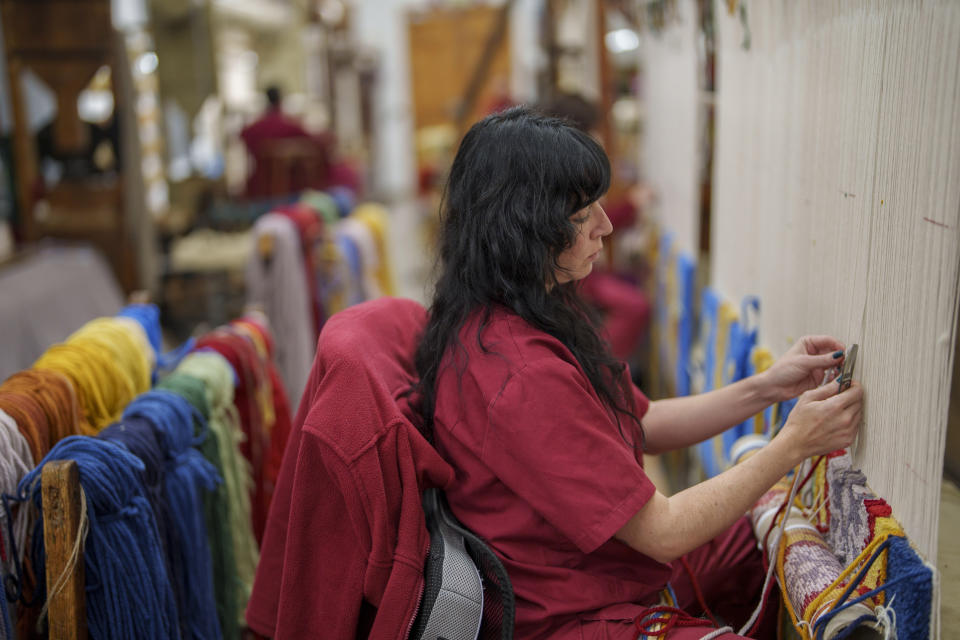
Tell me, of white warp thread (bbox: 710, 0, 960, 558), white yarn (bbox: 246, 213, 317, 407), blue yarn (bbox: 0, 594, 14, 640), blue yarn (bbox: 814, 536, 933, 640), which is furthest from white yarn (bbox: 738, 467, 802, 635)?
white yarn (bbox: 246, 213, 317, 407)

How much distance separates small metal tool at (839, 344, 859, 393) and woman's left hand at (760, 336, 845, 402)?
0.16 feet

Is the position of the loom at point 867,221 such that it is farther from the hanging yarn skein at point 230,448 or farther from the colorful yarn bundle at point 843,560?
the hanging yarn skein at point 230,448

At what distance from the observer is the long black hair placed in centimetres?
120

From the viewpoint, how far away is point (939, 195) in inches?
37.3

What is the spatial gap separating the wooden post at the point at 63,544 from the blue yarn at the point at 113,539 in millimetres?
38

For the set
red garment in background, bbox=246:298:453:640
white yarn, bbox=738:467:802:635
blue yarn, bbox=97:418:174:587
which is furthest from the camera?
blue yarn, bbox=97:418:174:587

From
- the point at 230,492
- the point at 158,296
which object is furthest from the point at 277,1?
the point at 230,492

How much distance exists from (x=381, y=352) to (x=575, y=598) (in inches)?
18.1

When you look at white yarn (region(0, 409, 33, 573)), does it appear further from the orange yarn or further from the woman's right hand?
the woman's right hand

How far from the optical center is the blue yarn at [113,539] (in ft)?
4.16

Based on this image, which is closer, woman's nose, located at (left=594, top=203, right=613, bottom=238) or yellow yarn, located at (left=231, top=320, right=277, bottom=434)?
woman's nose, located at (left=594, top=203, right=613, bottom=238)

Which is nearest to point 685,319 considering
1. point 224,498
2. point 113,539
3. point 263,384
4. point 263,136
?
point 263,384

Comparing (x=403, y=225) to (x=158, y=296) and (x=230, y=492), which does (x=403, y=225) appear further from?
(x=230, y=492)

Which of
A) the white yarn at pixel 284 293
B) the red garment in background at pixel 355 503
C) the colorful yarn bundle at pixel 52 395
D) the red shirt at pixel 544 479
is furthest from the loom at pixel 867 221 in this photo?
the white yarn at pixel 284 293
